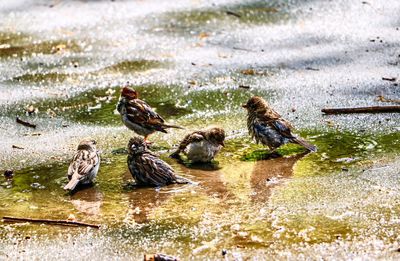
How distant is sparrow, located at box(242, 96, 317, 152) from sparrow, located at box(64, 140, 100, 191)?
5.89 ft

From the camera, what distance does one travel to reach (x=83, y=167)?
25.8 ft

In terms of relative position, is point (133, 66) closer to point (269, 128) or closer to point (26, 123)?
point (26, 123)

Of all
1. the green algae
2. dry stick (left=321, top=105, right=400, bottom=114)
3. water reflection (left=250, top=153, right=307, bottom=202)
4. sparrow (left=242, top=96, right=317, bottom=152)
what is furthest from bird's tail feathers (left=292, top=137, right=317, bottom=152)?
the green algae

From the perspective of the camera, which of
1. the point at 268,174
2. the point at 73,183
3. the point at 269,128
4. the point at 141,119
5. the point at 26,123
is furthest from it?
the point at 26,123

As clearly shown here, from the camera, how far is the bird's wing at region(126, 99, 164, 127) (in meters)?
9.34

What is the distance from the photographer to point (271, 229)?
6.73 meters

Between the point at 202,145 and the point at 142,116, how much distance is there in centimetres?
113

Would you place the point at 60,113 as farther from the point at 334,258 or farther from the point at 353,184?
the point at 334,258

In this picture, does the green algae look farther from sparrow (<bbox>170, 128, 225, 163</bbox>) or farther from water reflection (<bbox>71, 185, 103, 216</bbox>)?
water reflection (<bbox>71, 185, 103, 216</bbox>)

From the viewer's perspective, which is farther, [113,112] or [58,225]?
[113,112]

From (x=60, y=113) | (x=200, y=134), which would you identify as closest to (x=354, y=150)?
(x=200, y=134)

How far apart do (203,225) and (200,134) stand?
2.08m

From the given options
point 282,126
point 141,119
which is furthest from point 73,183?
point 282,126

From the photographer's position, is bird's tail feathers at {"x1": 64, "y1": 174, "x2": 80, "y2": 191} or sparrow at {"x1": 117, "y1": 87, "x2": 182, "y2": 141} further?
sparrow at {"x1": 117, "y1": 87, "x2": 182, "y2": 141}
